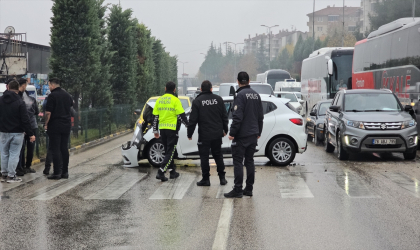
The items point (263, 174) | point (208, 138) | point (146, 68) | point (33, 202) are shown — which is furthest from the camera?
point (146, 68)

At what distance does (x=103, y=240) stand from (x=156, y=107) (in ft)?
16.3

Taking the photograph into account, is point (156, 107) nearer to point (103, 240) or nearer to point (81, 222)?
point (81, 222)

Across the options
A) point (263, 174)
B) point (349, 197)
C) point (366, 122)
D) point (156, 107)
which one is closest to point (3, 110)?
point (156, 107)

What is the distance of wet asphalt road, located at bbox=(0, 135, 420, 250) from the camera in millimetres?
6465

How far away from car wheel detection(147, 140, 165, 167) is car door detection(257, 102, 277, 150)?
2.18m

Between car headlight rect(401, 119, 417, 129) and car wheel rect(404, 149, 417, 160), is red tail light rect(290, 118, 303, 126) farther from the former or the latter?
car wheel rect(404, 149, 417, 160)

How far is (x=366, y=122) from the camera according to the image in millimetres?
14477

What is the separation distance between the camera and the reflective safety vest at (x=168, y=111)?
11141 millimetres

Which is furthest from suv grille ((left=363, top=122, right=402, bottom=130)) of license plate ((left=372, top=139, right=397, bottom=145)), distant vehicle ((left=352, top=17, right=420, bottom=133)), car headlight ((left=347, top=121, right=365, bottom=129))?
distant vehicle ((left=352, top=17, right=420, bottom=133))

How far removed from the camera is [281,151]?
13.7m

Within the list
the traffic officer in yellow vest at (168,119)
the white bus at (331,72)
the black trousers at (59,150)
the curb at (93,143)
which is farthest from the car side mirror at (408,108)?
the white bus at (331,72)

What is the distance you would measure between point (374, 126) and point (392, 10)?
200 feet

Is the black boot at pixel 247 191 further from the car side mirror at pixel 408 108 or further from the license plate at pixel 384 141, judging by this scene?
the car side mirror at pixel 408 108

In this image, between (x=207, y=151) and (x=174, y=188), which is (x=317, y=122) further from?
(x=174, y=188)
